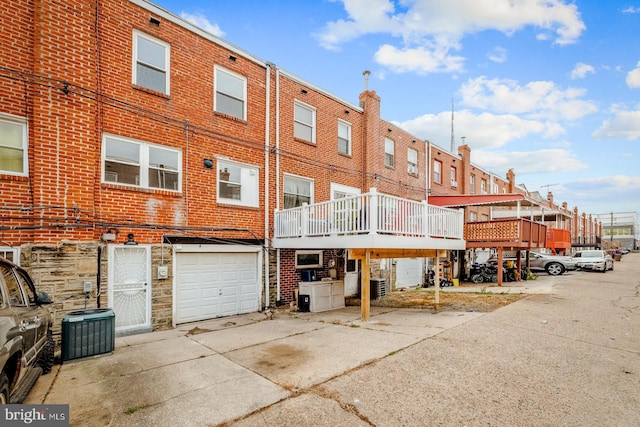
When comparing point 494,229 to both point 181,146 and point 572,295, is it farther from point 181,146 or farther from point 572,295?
point 181,146

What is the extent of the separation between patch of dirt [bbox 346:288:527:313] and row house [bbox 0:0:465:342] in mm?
1849

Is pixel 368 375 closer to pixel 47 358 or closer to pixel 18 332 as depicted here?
pixel 18 332

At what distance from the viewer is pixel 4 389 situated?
10.5ft

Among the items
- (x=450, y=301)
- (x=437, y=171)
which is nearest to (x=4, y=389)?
(x=450, y=301)

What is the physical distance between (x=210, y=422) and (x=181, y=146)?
714cm

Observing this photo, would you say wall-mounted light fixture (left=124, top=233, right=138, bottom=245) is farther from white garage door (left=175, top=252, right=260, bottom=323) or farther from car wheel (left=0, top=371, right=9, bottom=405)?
car wheel (left=0, top=371, right=9, bottom=405)

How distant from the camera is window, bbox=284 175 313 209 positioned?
38.8ft

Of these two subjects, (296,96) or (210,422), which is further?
(296,96)

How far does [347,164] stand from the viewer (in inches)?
552

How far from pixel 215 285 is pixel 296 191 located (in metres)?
4.39

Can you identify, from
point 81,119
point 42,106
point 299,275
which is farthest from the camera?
point 299,275

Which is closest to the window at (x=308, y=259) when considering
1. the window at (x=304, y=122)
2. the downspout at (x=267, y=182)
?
the downspout at (x=267, y=182)

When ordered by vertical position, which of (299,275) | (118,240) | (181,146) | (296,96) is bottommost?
(299,275)

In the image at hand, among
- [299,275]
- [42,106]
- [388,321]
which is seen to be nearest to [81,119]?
[42,106]
